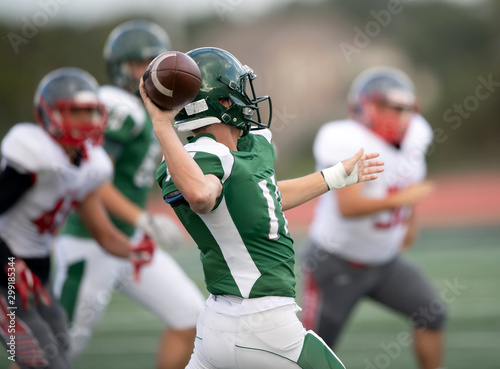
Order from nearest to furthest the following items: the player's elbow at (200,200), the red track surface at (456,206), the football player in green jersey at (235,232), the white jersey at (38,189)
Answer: the player's elbow at (200,200) < the football player in green jersey at (235,232) < the white jersey at (38,189) < the red track surface at (456,206)

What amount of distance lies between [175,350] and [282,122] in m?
17.1

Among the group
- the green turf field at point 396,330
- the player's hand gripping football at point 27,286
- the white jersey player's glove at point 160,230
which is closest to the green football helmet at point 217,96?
the player's hand gripping football at point 27,286

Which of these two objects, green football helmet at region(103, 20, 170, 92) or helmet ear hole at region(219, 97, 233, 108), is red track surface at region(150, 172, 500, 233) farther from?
helmet ear hole at region(219, 97, 233, 108)

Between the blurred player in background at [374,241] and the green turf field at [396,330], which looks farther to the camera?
the green turf field at [396,330]

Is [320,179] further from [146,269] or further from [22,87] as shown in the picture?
[22,87]

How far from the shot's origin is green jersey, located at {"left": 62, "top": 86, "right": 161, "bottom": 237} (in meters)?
4.62

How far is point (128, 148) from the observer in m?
4.74

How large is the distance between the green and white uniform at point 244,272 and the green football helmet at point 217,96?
0.09 meters

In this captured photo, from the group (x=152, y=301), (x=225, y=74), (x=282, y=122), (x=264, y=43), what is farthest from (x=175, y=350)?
(x=264, y=43)

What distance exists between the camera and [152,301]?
4492mm

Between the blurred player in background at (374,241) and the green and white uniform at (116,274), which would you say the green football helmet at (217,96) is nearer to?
the blurred player in background at (374,241)

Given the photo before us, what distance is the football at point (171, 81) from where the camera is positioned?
94.0 inches

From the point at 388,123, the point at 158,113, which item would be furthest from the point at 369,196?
the point at 158,113

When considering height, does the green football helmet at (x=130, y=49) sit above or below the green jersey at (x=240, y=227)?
above
